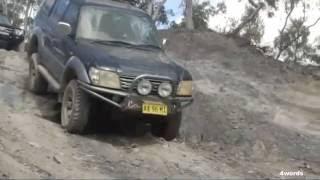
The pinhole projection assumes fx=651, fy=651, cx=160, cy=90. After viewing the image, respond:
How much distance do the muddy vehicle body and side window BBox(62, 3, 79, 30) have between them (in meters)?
9.44

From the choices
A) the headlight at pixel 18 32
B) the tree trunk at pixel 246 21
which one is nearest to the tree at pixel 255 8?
the tree trunk at pixel 246 21

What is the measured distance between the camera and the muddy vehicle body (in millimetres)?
19828

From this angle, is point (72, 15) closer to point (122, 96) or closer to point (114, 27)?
point (114, 27)

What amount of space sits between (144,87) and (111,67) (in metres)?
0.53

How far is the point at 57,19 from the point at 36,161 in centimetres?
426

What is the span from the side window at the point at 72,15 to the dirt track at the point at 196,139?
5.11ft

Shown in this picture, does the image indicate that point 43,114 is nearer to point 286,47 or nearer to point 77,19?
point 77,19

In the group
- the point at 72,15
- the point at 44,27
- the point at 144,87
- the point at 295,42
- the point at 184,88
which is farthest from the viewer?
the point at 295,42

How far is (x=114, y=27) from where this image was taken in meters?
10.2

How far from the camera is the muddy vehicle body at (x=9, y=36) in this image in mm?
19828

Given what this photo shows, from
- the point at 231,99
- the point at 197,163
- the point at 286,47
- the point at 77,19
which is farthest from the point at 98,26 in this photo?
the point at 286,47

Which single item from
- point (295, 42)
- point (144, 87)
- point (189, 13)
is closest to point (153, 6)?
point (189, 13)

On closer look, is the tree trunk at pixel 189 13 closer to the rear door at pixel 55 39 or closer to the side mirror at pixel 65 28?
the rear door at pixel 55 39

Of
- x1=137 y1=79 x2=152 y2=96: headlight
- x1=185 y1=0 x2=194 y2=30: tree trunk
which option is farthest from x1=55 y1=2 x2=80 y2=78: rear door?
x1=185 y1=0 x2=194 y2=30: tree trunk
